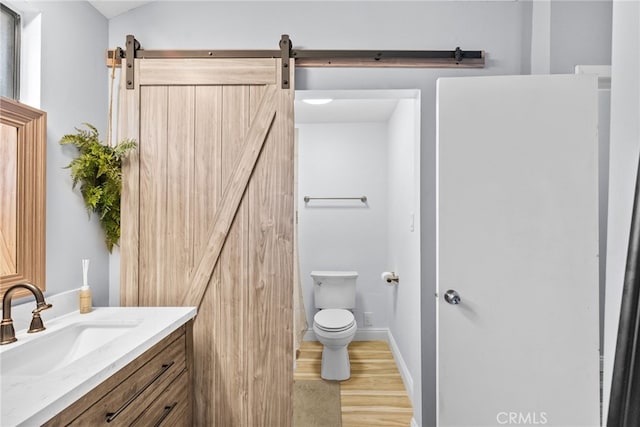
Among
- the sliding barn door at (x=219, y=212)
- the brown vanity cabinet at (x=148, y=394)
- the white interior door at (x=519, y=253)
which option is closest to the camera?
the brown vanity cabinet at (x=148, y=394)

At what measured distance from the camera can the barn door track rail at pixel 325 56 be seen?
179 cm

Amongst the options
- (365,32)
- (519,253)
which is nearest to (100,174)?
(365,32)

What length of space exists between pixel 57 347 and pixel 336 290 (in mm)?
2381

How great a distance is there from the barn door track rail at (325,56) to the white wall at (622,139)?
1.56 meters

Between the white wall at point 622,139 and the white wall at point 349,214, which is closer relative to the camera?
the white wall at point 622,139

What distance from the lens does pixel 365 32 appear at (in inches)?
73.3

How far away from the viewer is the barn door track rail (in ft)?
5.88

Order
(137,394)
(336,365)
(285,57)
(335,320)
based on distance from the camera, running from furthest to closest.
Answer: (335,320) → (336,365) → (285,57) → (137,394)

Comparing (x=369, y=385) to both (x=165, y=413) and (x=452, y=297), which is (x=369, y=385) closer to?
(x=452, y=297)

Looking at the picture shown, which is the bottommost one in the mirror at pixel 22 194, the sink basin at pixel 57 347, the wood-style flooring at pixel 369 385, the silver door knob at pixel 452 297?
the wood-style flooring at pixel 369 385

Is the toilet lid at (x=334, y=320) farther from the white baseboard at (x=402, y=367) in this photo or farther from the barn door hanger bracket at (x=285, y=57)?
the barn door hanger bracket at (x=285, y=57)

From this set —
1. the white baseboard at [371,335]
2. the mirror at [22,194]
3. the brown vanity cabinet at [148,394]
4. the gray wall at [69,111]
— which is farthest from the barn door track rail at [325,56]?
the white baseboard at [371,335]

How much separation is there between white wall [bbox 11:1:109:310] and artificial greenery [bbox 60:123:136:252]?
0.04m

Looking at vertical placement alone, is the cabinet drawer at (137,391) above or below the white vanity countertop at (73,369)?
below
